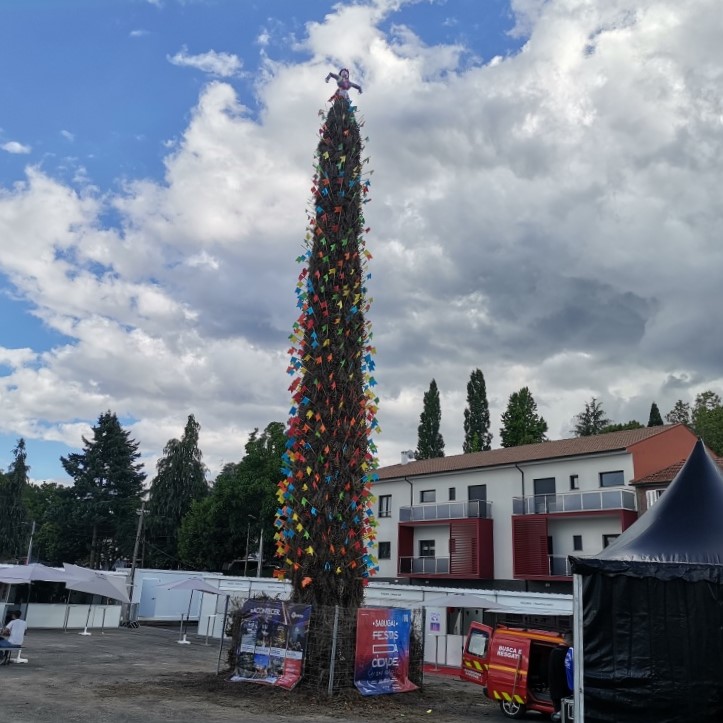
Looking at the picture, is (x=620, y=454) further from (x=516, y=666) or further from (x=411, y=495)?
(x=516, y=666)

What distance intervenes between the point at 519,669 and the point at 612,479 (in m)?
22.5

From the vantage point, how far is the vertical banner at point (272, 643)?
12.7 meters

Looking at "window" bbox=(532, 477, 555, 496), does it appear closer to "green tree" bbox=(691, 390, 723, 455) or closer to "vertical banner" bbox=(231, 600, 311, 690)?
"green tree" bbox=(691, 390, 723, 455)

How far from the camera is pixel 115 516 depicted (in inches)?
2479

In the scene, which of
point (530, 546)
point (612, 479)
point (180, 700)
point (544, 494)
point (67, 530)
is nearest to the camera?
point (180, 700)

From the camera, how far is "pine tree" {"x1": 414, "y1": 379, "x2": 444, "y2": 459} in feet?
221

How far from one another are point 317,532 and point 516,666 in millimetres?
4460

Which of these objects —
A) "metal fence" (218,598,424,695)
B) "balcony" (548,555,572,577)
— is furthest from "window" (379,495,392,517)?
"metal fence" (218,598,424,695)

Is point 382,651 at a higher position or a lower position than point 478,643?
lower

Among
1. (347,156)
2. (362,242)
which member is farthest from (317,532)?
(347,156)

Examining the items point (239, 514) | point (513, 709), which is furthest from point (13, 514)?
point (513, 709)

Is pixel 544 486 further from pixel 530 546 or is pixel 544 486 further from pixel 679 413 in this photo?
pixel 679 413

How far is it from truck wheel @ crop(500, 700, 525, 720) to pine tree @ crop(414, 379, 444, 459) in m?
54.1

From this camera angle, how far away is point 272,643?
13.1 metres
